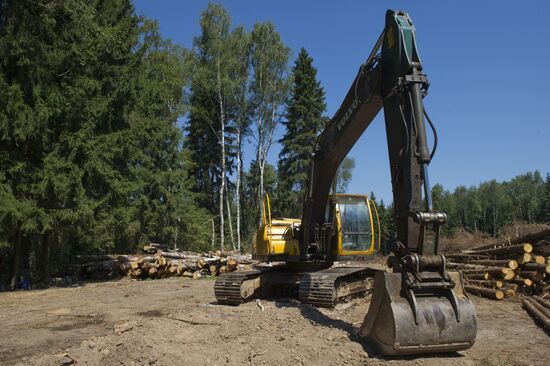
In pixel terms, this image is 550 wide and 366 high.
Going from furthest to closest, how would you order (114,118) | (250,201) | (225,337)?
1. (250,201)
2. (114,118)
3. (225,337)

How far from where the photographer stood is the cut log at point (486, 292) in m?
11.2

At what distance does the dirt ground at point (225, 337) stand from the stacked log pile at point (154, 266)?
7.49 metres

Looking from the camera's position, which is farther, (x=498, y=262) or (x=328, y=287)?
(x=498, y=262)

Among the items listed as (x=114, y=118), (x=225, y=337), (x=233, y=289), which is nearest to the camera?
(x=225, y=337)

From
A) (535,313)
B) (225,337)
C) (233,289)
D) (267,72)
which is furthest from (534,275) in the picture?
(267,72)

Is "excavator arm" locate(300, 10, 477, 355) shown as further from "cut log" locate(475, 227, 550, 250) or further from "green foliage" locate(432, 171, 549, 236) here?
"green foliage" locate(432, 171, 549, 236)

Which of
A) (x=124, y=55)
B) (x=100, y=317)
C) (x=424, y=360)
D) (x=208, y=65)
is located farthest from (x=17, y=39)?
(x=208, y=65)

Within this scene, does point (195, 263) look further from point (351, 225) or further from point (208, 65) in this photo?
point (208, 65)

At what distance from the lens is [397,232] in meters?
6.06

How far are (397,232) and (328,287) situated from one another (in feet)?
10.5

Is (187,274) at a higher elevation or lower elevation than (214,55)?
lower

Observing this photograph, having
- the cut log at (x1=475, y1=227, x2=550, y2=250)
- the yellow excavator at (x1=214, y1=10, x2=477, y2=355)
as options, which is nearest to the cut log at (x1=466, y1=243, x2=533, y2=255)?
the cut log at (x1=475, y1=227, x2=550, y2=250)

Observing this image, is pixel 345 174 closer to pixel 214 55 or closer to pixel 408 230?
pixel 214 55

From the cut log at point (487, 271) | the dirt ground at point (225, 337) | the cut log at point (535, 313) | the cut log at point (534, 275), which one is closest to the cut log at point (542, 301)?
the cut log at point (535, 313)
